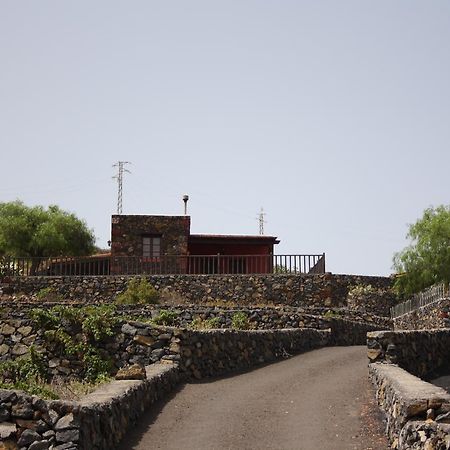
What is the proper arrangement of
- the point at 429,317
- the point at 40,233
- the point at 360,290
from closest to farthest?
the point at 429,317 < the point at 360,290 < the point at 40,233

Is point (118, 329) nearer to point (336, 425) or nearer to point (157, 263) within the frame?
point (336, 425)

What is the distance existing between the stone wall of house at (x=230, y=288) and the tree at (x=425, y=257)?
3136 mm

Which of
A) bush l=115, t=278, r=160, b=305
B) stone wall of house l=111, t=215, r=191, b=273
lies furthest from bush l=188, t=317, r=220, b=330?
stone wall of house l=111, t=215, r=191, b=273

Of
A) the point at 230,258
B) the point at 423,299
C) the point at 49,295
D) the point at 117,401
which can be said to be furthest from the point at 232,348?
the point at 230,258

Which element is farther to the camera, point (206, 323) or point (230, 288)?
point (230, 288)

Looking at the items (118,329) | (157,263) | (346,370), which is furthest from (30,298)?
(346,370)

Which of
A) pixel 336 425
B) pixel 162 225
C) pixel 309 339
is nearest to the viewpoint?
pixel 336 425

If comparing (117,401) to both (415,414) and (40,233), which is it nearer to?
(415,414)

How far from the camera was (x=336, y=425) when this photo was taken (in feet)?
47.1

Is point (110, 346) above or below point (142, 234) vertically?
below

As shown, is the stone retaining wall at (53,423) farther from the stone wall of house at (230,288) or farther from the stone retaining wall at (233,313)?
the stone wall of house at (230,288)

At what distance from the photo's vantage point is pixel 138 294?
3578 cm

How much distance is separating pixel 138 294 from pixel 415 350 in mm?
16480

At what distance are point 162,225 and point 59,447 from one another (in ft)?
99.2
